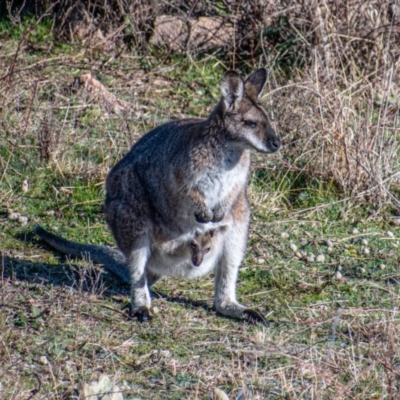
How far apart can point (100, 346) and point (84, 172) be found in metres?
2.54

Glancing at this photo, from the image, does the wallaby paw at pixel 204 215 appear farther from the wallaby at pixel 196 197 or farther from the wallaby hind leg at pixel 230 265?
the wallaby hind leg at pixel 230 265

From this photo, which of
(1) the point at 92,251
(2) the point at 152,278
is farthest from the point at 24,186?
(2) the point at 152,278

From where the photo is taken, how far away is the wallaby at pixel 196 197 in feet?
17.3

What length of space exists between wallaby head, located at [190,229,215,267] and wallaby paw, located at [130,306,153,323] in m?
0.39

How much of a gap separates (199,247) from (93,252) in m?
0.94

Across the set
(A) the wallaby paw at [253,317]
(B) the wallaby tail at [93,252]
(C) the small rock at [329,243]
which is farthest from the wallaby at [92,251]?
(C) the small rock at [329,243]

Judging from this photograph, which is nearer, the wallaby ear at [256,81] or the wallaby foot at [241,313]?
the wallaby foot at [241,313]

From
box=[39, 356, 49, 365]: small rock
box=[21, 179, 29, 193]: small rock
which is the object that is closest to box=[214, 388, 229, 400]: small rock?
box=[39, 356, 49, 365]: small rock

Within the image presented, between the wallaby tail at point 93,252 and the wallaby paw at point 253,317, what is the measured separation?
844mm

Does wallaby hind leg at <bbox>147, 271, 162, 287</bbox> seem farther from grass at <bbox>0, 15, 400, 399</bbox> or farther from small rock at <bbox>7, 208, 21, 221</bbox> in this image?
small rock at <bbox>7, 208, 21, 221</bbox>

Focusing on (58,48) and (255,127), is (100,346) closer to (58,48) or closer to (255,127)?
(255,127)

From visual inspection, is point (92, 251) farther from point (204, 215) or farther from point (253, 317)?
point (253, 317)

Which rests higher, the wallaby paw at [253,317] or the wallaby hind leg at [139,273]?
the wallaby hind leg at [139,273]

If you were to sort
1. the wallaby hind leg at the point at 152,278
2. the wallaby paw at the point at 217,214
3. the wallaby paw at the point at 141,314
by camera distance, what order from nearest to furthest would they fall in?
1. the wallaby paw at the point at 141,314
2. the wallaby paw at the point at 217,214
3. the wallaby hind leg at the point at 152,278
